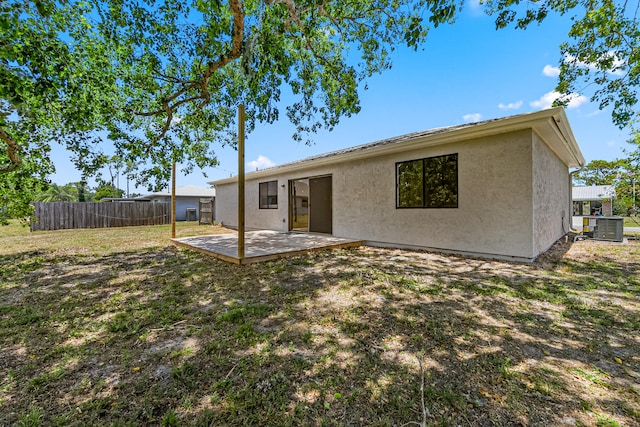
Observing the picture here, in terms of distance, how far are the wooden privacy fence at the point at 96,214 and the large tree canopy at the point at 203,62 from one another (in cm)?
753

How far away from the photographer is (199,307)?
3166 mm

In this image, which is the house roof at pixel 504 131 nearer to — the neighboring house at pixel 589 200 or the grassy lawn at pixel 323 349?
the grassy lawn at pixel 323 349

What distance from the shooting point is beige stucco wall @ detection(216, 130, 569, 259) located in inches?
204

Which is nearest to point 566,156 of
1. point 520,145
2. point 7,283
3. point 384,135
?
point 520,145

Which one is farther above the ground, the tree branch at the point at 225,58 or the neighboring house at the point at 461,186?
the tree branch at the point at 225,58

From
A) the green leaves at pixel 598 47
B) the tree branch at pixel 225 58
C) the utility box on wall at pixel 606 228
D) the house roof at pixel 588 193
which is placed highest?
the green leaves at pixel 598 47

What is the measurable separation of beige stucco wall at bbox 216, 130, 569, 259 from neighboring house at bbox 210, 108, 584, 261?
18 millimetres

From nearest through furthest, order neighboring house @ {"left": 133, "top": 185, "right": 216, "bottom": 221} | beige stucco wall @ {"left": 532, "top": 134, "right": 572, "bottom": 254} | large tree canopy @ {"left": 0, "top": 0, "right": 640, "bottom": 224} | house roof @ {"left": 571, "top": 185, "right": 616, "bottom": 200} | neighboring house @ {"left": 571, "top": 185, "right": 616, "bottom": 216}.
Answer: large tree canopy @ {"left": 0, "top": 0, "right": 640, "bottom": 224}
beige stucco wall @ {"left": 532, "top": 134, "right": 572, "bottom": 254}
neighboring house @ {"left": 571, "top": 185, "right": 616, "bottom": 216}
house roof @ {"left": 571, "top": 185, "right": 616, "bottom": 200}
neighboring house @ {"left": 133, "top": 185, "right": 216, "bottom": 221}

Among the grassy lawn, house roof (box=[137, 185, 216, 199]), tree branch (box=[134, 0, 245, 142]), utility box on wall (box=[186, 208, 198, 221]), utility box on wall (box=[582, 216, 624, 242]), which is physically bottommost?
the grassy lawn

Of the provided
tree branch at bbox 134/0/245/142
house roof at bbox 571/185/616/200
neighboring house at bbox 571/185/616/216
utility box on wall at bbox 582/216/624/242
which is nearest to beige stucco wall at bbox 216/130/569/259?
utility box on wall at bbox 582/216/624/242

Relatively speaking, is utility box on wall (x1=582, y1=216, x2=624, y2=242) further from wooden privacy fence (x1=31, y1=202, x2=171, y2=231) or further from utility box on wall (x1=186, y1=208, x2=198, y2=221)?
utility box on wall (x1=186, y1=208, x2=198, y2=221)

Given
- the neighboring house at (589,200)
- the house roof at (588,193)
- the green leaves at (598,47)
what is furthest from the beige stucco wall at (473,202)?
the house roof at (588,193)

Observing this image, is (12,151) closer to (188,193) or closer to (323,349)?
(323,349)

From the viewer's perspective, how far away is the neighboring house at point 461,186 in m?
5.16
